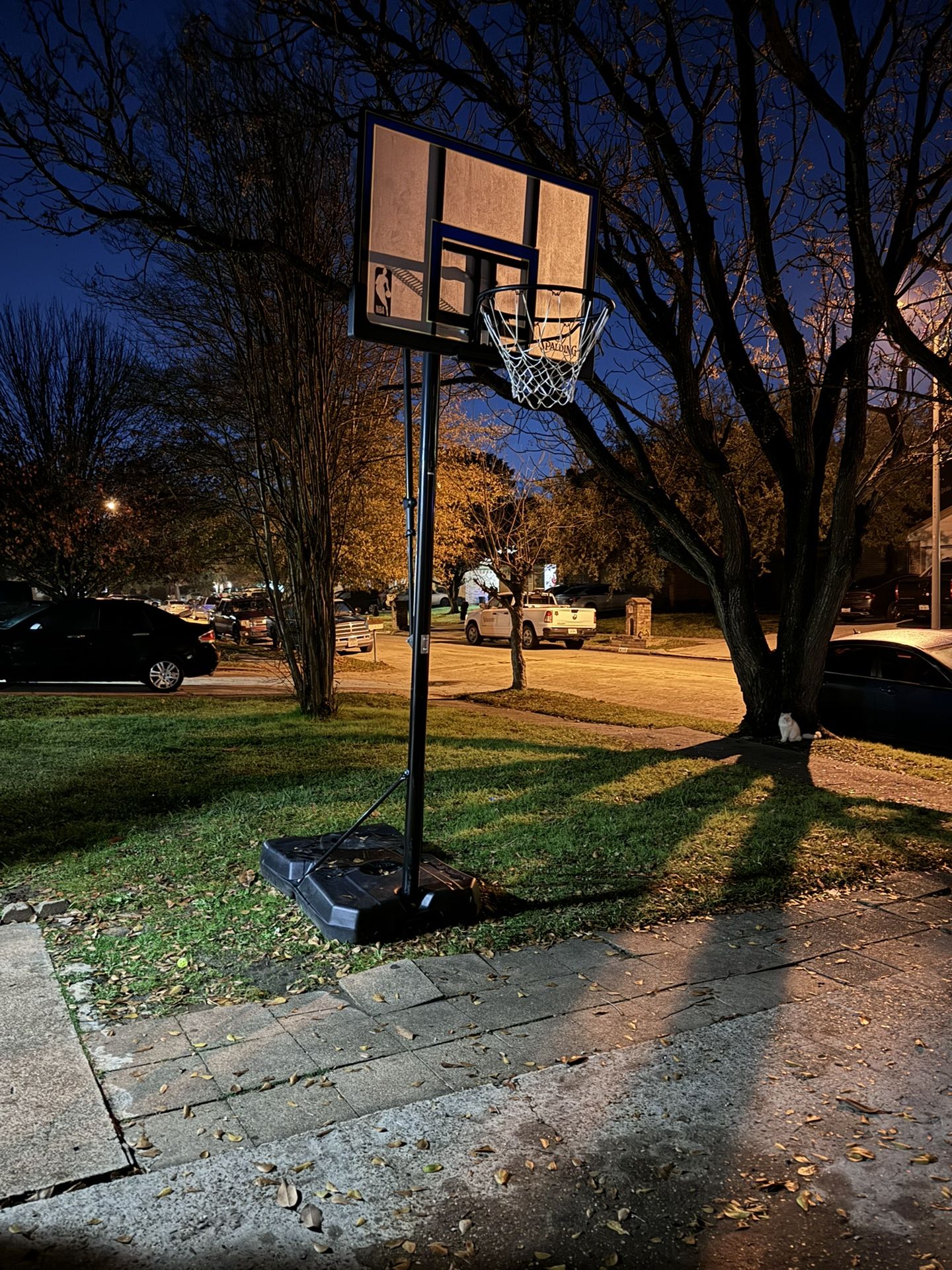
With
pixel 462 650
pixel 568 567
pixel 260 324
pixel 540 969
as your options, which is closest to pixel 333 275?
pixel 260 324

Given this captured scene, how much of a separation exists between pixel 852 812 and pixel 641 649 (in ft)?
72.8

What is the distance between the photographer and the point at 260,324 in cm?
1195

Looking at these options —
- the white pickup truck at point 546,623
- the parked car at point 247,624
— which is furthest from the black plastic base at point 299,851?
the white pickup truck at point 546,623

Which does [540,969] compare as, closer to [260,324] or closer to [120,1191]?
[120,1191]

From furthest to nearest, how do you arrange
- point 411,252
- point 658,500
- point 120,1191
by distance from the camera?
1. point 658,500
2. point 411,252
3. point 120,1191

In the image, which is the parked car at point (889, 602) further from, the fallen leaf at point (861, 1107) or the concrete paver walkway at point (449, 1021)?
the fallen leaf at point (861, 1107)

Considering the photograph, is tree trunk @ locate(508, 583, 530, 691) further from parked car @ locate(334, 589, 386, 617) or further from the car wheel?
parked car @ locate(334, 589, 386, 617)

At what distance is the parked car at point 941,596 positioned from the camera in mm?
27381

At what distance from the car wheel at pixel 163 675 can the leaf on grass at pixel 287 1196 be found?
15.0m

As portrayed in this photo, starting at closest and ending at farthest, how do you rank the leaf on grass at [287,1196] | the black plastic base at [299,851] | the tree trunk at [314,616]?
the leaf on grass at [287,1196], the black plastic base at [299,851], the tree trunk at [314,616]

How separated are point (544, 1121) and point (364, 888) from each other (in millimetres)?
1907

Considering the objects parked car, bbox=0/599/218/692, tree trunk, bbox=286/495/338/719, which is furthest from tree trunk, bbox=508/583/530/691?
parked car, bbox=0/599/218/692

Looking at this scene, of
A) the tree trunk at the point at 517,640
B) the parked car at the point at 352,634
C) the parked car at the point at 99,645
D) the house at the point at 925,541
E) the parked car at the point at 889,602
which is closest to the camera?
the parked car at the point at 99,645

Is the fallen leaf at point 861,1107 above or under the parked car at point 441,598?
under
